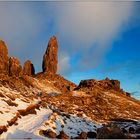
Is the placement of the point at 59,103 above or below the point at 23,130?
above

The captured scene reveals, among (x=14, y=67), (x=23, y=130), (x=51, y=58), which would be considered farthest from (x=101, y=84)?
(x=23, y=130)

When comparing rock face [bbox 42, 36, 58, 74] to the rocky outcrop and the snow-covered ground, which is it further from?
the snow-covered ground

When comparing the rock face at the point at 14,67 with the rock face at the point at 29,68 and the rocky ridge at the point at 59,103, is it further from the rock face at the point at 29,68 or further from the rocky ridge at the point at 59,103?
the rock face at the point at 29,68

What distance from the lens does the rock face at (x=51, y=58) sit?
183750mm

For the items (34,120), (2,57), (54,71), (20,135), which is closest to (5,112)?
(34,120)

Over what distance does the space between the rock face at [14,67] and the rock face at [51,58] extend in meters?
20.2

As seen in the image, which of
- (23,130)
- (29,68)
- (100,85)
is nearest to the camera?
(23,130)

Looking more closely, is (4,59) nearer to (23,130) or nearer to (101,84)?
(101,84)

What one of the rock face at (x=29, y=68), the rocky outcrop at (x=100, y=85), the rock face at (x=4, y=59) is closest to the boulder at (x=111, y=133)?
the rocky outcrop at (x=100, y=85)

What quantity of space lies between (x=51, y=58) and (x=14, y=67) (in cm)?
2947

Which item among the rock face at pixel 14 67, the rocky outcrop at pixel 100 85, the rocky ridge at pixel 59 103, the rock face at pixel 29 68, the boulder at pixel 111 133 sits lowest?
the boulder at pixel 111 133

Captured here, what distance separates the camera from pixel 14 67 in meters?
165

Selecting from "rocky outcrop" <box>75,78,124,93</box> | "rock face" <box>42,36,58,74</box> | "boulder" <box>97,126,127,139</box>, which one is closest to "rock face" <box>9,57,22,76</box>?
"rock face" <box>42,36,58,74</box>

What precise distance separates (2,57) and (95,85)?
5499 cm
